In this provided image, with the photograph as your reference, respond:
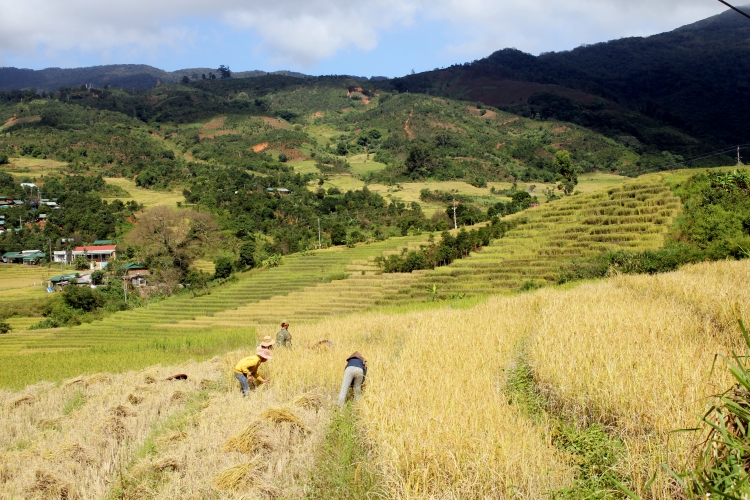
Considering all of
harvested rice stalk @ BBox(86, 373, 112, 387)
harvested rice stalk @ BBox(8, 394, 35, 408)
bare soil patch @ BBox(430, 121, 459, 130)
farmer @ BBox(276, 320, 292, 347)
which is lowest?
harvested rice stalk @ BBox(86, 373, 112, 387)

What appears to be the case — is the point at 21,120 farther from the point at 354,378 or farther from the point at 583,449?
the point at 583,449

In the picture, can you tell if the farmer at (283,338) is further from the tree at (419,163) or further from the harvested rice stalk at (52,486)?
the tree at (419,163)

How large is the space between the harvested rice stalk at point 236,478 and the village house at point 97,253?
50981mm

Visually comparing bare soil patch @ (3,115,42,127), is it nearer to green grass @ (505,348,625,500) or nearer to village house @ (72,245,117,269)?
village house @ (72,245,117,269)

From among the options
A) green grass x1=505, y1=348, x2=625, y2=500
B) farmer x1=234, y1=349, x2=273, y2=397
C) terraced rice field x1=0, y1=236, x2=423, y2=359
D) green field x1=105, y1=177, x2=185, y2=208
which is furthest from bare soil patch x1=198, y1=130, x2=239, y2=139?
green grass x1=505, y1=348, x2=625, y2=500

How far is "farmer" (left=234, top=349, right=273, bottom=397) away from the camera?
864 cm

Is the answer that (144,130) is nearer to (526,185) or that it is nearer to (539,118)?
(526,185)

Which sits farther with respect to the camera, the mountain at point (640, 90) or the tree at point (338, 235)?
the mountain at point (640, 90)

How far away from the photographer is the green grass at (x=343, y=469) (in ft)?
15.0

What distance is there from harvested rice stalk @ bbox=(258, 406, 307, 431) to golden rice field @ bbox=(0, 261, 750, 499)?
0.10 ft

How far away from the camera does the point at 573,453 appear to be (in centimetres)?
454

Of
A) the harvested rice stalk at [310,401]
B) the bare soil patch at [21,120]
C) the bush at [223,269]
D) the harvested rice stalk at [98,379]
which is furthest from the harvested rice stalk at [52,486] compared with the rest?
the bare soil patch at [21,120]

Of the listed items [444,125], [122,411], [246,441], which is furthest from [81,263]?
[444,125]

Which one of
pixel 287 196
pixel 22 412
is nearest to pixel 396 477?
pixel 22 412
